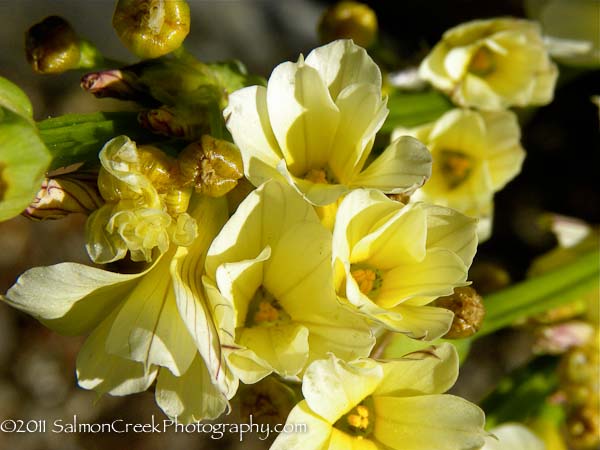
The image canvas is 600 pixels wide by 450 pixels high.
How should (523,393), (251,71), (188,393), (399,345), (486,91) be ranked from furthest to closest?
(251,71), (523,393), (486,91), (399,345), (188,393)

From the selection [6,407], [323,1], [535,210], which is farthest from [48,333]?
[535,210]

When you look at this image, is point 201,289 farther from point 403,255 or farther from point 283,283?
point 403,255

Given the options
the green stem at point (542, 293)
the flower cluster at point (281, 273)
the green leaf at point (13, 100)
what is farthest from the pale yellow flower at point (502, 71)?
the green leaf at point (13, 100)

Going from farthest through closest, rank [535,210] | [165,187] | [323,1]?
1. [323,1]
2. [535,210]
3. [165,187]

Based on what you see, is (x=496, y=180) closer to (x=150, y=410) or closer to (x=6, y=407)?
(x=150, y=410)

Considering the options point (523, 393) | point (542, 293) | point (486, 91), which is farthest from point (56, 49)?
point (523, 393)

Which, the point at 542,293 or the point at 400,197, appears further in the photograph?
the point at 542,293
